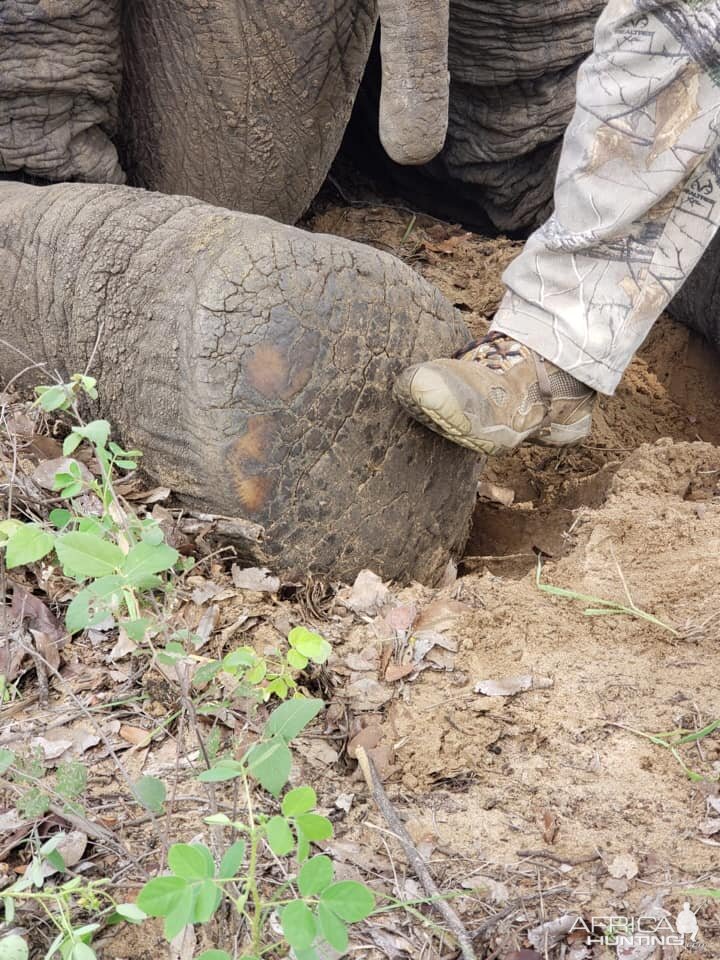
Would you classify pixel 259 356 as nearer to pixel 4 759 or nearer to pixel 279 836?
pixel 4 759

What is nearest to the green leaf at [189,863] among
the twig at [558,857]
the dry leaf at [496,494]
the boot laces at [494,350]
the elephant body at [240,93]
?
the twig at [558,857]

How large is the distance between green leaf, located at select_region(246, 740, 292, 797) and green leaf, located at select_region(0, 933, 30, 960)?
0.28m

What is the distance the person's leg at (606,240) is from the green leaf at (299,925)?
103 cm

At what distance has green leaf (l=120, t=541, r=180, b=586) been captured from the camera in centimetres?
133

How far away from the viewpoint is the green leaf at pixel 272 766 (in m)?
1.22

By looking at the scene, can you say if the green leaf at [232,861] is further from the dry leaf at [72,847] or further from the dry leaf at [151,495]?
the dry leaf at [151,495]

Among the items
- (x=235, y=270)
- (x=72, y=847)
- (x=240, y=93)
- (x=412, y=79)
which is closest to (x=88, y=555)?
(x=72, y=847)

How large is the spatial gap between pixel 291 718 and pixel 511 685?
52cm

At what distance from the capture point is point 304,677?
5.69 feet

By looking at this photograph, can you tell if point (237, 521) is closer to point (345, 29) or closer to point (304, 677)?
point (304, 677)

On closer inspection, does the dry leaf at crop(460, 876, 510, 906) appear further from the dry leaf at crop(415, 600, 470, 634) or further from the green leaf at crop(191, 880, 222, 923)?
the dry leaf at crop(415, 600, 470, 634)

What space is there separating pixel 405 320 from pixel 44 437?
71 centimetres

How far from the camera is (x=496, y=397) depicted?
6.77ft

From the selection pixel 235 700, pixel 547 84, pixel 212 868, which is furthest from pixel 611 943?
pixel 547 84
